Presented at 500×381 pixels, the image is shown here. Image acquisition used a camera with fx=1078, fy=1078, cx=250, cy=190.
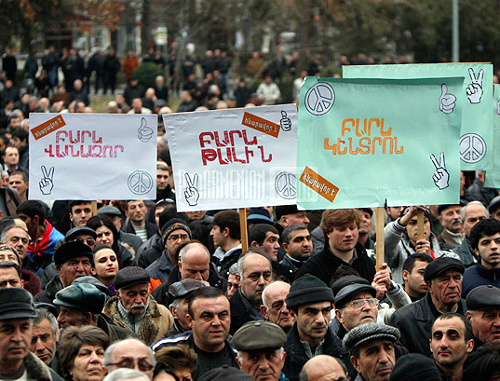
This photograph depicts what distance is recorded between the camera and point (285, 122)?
10.2 m

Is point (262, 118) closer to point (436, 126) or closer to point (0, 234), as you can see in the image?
point (436, 126)

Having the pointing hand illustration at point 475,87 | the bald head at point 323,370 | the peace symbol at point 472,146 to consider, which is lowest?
the bald head at point 323,370

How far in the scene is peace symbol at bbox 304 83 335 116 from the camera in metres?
8.66

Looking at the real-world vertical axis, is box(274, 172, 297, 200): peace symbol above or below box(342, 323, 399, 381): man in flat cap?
above

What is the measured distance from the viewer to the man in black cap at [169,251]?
9859mm

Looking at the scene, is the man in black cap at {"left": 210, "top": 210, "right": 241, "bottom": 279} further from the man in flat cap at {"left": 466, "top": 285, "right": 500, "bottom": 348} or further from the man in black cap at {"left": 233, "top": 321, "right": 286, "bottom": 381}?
the man in black cap at {"left": 233, "top": 321, "right": 286, "bottom": 381}

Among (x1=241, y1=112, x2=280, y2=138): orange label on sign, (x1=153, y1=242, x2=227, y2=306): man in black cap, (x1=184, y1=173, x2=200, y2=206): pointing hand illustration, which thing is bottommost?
(x1=153, y1=242, x2=227, y2=306): man in black cap

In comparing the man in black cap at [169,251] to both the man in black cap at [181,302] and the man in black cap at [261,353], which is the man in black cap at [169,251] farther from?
the man in black cap at [261,353]

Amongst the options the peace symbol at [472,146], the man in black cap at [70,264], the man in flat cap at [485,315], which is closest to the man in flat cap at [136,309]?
the man in black cap at [70,264]

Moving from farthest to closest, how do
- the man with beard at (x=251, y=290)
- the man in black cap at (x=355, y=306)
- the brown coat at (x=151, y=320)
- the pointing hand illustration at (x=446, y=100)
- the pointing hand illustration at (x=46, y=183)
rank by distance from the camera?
1. the pointing hand illustration at (x=46, y=183)
2. the pointing hand illustration at (x=446, y=100)
3. the man with beard at (x=251, y=290)
4. the brown coat at (x=151, y=320)
5. the man in black cap at (x=355, y=306)

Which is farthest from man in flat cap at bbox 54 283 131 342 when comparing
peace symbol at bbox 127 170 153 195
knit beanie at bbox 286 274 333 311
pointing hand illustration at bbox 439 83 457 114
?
peace symbol at bbox 127 170 153 195

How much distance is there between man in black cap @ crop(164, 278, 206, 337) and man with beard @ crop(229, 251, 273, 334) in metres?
0.52

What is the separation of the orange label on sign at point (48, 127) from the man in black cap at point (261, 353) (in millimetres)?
5277

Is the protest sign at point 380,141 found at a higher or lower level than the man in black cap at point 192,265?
higher
